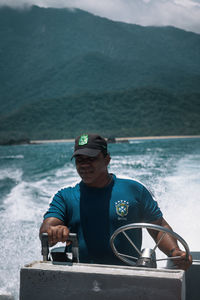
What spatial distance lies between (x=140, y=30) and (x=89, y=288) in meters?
199

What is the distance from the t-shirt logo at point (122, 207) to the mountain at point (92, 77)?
238ft

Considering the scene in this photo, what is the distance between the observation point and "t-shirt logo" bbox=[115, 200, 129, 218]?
5.47 feet

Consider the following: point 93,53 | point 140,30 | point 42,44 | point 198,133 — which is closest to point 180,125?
point 198,133

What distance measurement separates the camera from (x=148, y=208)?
68.6 inches

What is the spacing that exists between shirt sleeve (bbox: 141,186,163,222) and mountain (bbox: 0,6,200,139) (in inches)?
2854

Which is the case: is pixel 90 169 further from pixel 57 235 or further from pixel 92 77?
pixel 92 77

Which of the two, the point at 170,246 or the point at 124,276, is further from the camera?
the point at 170,246

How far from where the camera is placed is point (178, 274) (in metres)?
1.21

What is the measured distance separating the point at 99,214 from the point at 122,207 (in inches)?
4.2

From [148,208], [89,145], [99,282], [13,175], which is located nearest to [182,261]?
[148,208]

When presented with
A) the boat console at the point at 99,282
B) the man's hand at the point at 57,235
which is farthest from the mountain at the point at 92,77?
the boat console at the point at 99,282

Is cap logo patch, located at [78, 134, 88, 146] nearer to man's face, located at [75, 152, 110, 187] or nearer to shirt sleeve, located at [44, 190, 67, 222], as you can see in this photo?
man's face, located at [75, 152, 110, 187]

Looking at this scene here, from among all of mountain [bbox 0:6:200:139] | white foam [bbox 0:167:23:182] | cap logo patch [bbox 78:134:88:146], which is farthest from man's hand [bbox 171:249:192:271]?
mountain [bbox 0:6:200:139]

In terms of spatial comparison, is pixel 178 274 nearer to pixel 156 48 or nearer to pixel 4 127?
pixel 4 127
